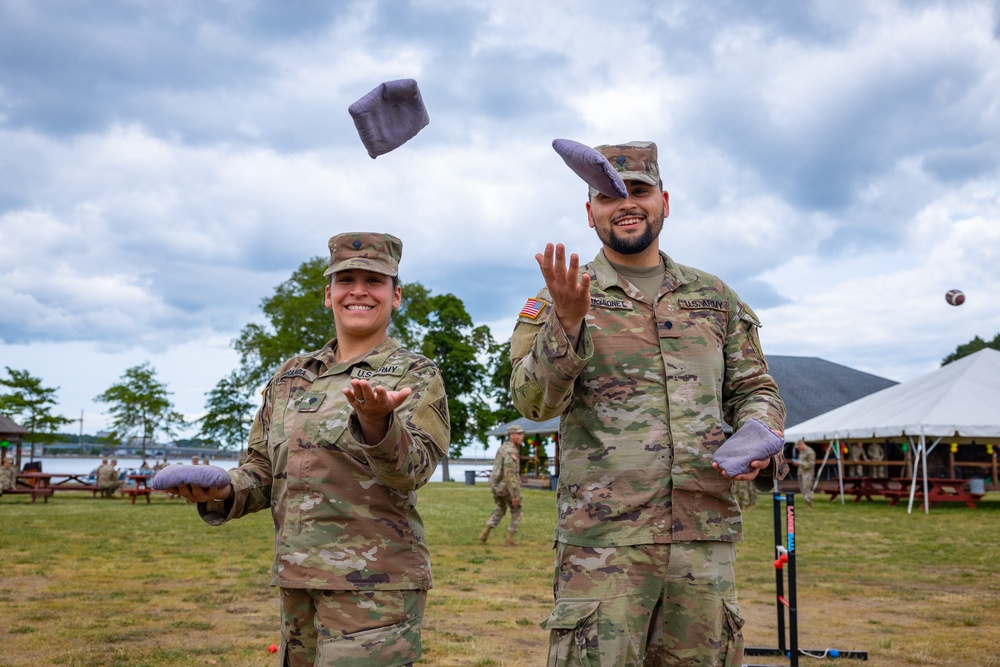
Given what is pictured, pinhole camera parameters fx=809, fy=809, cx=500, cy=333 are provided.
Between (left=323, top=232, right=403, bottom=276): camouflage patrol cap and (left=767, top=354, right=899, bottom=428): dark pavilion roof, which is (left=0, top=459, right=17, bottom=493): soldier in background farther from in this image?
(left=767, top=354, right=899, bottom=428): dark pavilion roof

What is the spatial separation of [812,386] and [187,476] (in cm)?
4209

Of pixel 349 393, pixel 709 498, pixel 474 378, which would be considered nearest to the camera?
pixel 349 393

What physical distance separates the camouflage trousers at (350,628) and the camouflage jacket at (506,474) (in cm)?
1146

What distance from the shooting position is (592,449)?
2.83m

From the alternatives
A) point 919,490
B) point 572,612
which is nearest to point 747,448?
point 572,612

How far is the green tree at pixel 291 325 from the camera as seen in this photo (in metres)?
45.7

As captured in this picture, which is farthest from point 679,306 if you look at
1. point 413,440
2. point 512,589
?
point 512,589

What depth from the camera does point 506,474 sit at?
1430 centimetres

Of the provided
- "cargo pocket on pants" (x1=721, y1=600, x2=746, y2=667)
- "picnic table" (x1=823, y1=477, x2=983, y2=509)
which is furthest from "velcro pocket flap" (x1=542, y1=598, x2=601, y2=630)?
"picnic table" (x1=823, y1=477, x2=983, y2=509)

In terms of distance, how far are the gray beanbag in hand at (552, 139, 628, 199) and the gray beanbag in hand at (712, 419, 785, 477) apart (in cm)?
89

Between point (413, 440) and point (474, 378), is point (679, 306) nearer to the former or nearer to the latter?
point (413, 440)

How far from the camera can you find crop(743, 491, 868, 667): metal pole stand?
211 inches

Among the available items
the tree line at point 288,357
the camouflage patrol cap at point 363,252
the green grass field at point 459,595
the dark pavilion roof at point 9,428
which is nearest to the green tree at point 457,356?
the tree line at point 288,357

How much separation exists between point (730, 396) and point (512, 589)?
7.32 metres
